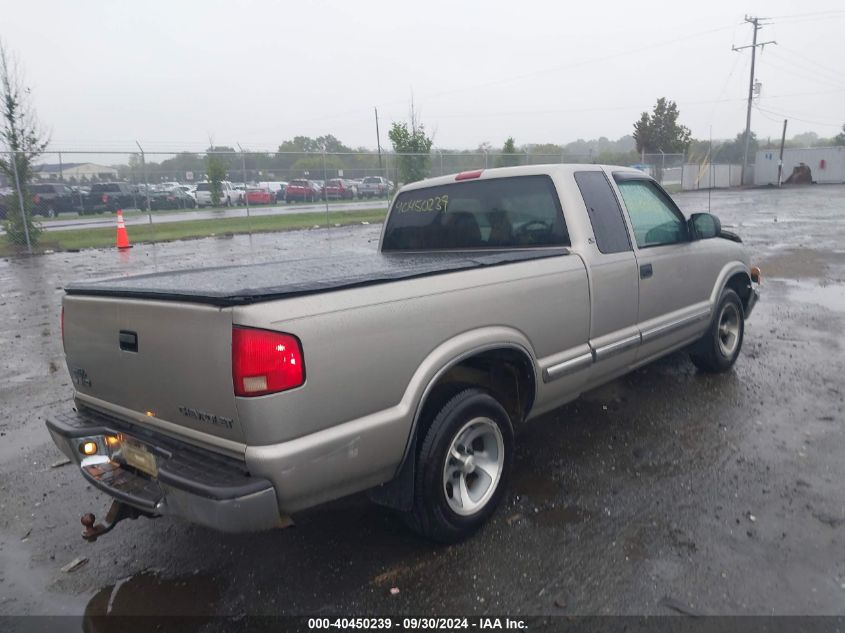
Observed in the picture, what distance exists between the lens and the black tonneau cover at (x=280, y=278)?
259 cm

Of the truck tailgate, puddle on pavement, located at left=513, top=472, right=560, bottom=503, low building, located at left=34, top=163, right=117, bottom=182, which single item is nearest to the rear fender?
the truck tailgate

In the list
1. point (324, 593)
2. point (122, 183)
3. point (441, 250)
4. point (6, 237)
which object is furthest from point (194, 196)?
point (324, 593)

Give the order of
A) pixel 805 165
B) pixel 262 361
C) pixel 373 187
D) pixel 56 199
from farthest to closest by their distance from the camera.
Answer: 1. pixel 805 165
2. pixel 373 187
3. pixel 56 199
4. pixel 262 361

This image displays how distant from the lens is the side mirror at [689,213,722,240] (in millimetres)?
5074

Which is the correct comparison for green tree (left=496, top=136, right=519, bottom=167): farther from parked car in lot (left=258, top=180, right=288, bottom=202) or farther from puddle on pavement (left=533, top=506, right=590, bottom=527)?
puddle on pavement (left=533, top=506, right=590, bottom=527)

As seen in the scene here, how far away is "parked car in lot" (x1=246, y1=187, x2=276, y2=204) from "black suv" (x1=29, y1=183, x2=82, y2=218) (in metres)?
5.96

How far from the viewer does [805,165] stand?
4631cm

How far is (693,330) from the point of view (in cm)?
511

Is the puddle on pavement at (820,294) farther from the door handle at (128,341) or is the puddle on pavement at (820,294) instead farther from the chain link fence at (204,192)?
the chain link fence at (204,192)

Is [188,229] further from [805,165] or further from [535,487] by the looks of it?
[805,165]

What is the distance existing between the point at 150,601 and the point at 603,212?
A: 11.3ft

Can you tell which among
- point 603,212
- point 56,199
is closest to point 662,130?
point 56,199

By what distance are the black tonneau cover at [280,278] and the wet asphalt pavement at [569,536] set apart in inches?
43.7

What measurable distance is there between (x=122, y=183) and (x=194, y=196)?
323cm
